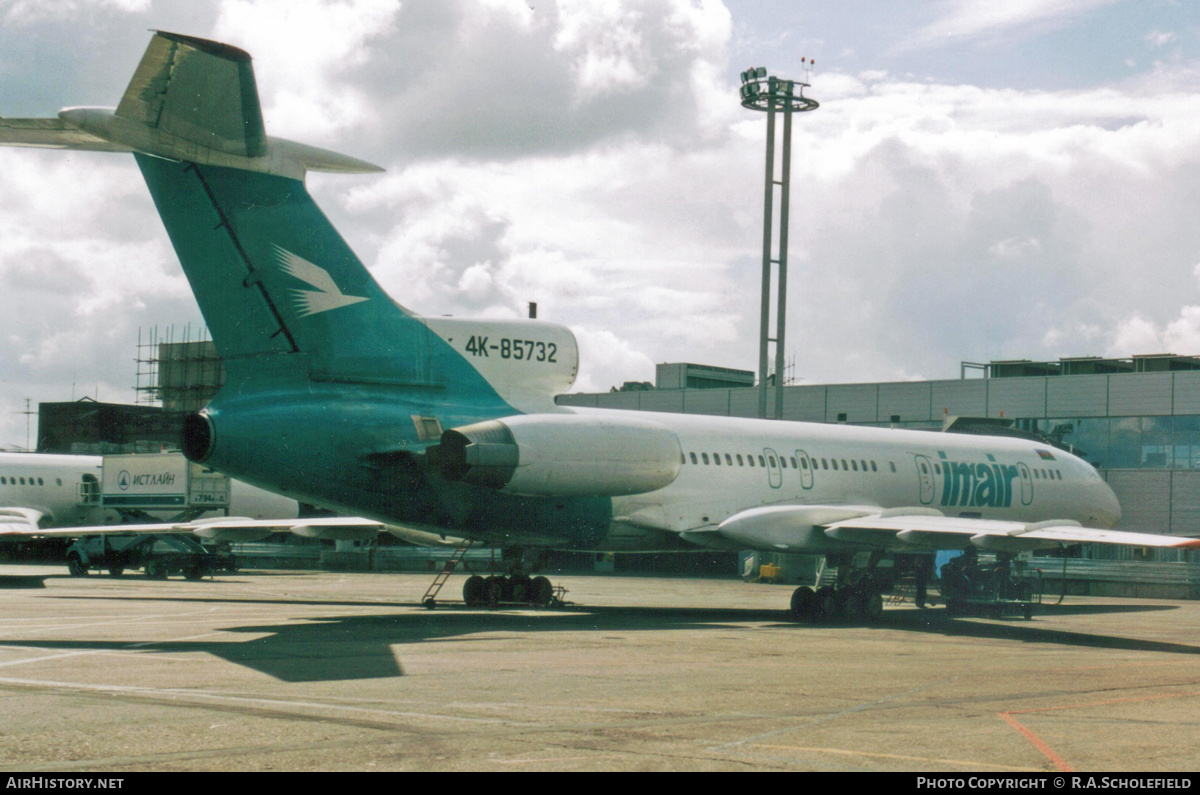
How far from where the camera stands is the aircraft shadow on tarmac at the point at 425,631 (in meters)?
13.8

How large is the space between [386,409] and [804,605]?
352 inches

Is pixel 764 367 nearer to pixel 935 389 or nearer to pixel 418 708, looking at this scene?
pixel 935 389

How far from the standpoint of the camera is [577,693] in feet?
37.4

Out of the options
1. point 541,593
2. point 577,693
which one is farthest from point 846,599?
point 577,693

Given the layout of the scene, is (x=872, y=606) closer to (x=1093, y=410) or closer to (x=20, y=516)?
(x=1093, y=410)

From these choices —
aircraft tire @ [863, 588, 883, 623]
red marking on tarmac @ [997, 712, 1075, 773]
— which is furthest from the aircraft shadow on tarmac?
red marking on tarmac @ [997, 712, 1075, 773]

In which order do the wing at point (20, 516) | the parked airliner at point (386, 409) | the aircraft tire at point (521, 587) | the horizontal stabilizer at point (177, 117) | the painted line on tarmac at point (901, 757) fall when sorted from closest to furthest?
the painted line on tarmac at point (901, 757)
the horizontal stabilizer at point (177, 117)
the parked airliner at point (386, 409)
the aircraft tire at point (521, 587)
the wing at point (20, 516)

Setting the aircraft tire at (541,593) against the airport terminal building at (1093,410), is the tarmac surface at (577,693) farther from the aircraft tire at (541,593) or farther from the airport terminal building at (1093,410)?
the airport terminal building at (1093,410)

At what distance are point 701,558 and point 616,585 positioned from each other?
1037cm

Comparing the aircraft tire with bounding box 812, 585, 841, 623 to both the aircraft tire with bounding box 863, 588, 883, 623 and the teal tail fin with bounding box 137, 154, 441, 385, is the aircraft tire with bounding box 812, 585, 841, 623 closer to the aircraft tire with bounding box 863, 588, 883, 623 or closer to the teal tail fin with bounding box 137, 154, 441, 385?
the aircraft tire with bounding box 863, 588, 883, 623

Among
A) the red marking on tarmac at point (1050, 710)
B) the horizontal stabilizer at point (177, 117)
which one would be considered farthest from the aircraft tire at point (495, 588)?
the red marking on tarmac at point (1050, 710)

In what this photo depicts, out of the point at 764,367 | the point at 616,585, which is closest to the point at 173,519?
the point at 616,585

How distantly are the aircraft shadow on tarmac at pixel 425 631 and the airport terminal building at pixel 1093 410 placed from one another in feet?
49.2

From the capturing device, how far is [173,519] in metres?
47.7
